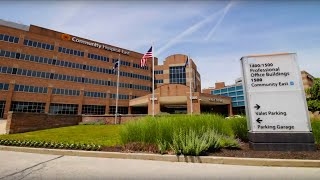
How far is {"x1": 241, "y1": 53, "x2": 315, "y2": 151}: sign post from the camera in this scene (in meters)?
7.09

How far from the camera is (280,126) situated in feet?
24.0

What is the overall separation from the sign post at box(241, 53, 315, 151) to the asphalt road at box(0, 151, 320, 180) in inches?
80.8

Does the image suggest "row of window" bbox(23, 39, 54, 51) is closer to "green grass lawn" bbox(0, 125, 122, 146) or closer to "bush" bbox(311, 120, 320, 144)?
"green grass lawn" bbox(0, 125, 122, 146)

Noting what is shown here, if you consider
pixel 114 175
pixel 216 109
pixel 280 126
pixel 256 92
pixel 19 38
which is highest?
pixel 19 38

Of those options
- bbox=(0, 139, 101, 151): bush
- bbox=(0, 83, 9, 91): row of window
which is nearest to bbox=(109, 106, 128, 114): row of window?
bbox=(0, 83, 9, 91): row of window

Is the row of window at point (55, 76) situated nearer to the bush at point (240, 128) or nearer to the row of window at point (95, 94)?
the row of window at point (95, 94)

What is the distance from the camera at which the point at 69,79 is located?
45688mm

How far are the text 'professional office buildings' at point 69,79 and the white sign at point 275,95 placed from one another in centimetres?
3281

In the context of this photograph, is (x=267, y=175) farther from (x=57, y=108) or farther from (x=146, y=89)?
(x=146, y=89)

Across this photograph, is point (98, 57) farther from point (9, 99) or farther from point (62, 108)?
point (9, 99)

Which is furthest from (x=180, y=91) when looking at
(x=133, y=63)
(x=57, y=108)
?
(x=57, y=108)

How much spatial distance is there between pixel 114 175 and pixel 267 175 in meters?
3.59

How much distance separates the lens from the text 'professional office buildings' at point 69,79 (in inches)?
1542

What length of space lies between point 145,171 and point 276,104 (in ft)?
18.2
